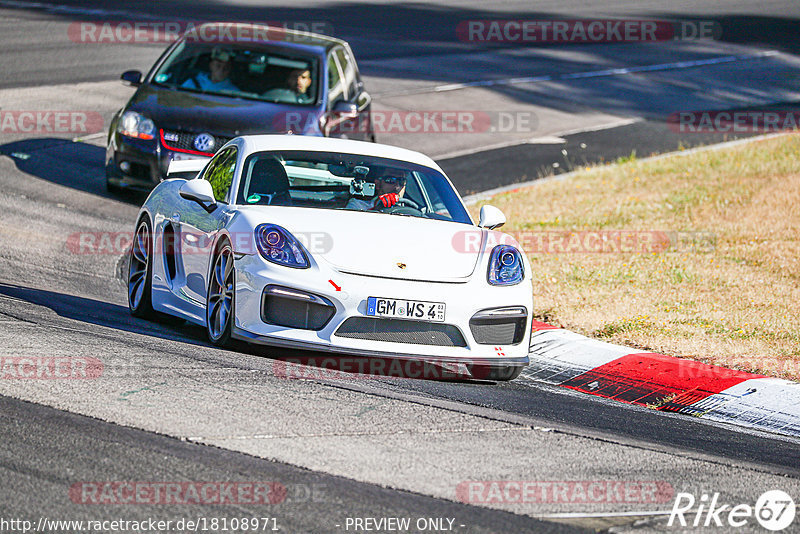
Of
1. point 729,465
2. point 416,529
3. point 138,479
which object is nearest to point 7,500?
point 138,479

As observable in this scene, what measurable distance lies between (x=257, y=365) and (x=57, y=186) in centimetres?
753

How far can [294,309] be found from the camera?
6.96 m

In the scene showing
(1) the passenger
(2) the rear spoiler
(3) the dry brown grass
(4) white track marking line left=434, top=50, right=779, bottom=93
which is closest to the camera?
(3) the dry brown grass

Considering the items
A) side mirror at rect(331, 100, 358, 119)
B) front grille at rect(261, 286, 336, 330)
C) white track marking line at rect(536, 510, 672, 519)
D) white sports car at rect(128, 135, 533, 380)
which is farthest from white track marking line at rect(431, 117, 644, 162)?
white track marking line at rect(536, 510, 672, 519)

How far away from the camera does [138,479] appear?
186 inches

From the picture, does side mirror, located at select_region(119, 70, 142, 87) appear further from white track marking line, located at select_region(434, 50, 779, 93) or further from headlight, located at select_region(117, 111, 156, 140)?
white track marking line, located at select_region(434, 50, 779, 93)

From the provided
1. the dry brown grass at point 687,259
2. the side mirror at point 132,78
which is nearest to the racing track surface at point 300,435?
the dry brown grass at point 687,259

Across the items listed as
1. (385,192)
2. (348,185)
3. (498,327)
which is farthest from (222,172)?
(498,327)

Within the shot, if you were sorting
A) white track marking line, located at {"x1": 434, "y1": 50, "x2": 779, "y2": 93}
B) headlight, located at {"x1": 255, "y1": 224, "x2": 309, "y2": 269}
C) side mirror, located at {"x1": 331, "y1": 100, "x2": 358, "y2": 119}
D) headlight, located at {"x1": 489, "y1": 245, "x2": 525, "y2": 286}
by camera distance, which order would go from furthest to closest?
1. white track marking line, located at {"x1": 434, "y1": 50, "x2": 779, "y2": 93}
2. side mirror, located at {"x1": 331, "y1": 100, "x2": 358, "y2": 119}
3. headlight, located at {"x1": 489, "y1": 245, "x2": 525, "y2": 286}
4. headlight, located at {"x1": 255, "y1": 224, "x2": 309, "y2": 269}

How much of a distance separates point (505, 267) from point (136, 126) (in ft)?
22.0

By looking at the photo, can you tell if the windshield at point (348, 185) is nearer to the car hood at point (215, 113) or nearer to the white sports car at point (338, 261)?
the white sports car at point (338, 261)

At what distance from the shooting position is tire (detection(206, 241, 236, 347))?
23.8ft

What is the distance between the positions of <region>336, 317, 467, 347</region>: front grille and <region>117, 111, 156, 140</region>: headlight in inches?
262

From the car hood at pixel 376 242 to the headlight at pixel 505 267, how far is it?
5.0 inches
